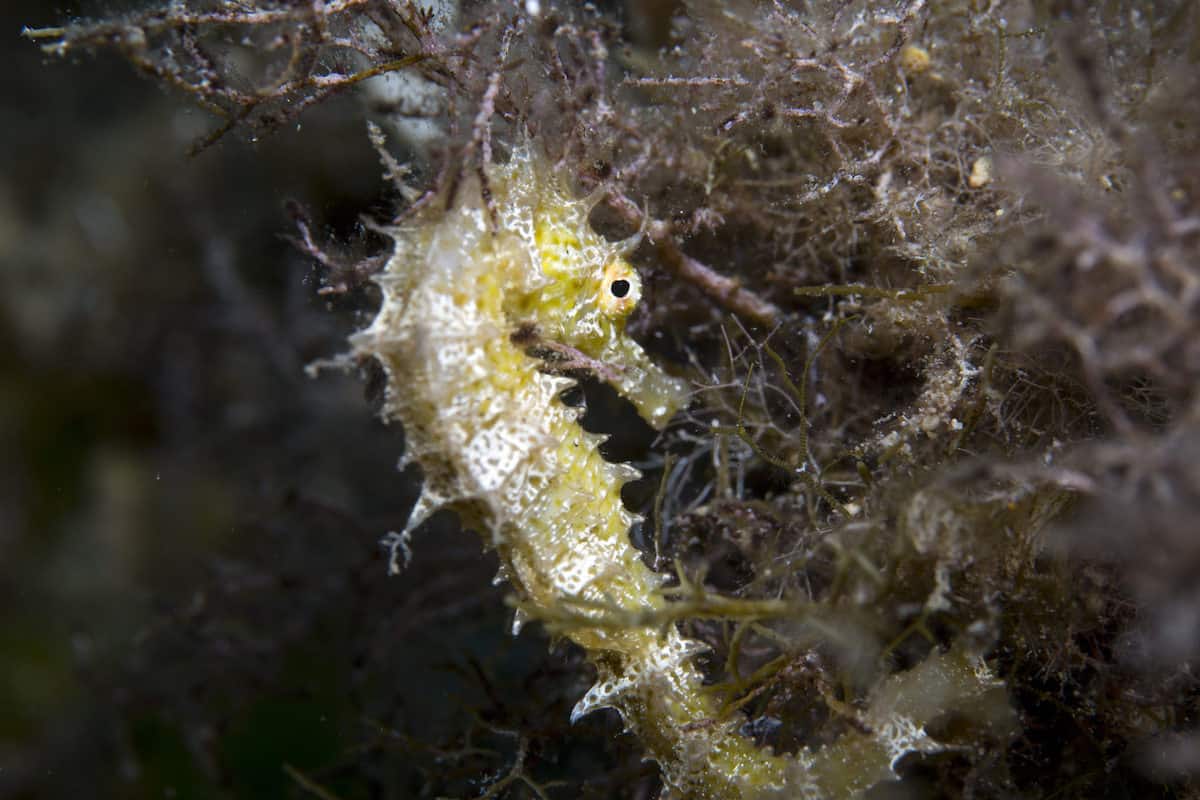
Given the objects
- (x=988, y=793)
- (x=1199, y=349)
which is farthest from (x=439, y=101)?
(x=988, y=793)

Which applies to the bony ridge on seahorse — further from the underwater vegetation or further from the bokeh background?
the bokeh background

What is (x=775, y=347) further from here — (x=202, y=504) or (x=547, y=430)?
(x=202, y=504)

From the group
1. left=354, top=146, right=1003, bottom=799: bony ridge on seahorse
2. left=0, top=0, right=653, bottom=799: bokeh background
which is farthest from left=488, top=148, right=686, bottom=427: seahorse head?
left=0, top=0, right=653, bottom=799: bokeh background

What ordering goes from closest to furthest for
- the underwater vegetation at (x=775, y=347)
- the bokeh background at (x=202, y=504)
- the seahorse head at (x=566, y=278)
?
1. the underwater vegetation at (x=775, y=347)
2. the seahorse head at (x=566, y=278)
3. the bokeh background at (x=202, y=504)

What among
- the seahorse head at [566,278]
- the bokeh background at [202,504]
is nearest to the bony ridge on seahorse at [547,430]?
the seahorse head at [566,278]

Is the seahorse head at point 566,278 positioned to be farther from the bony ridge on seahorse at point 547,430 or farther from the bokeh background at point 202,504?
the bokeh background at point 202,504

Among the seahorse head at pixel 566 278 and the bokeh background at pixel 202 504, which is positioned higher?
the seahorse head at pixel 566 278

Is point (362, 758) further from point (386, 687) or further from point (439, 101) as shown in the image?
Answer: point (439, 101)

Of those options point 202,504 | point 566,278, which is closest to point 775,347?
point 566,278
